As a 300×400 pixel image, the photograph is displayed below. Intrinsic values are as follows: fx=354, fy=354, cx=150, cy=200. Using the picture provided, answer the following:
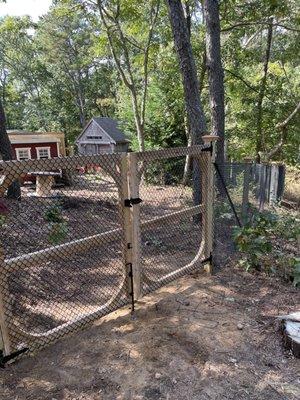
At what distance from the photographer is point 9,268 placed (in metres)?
2.70

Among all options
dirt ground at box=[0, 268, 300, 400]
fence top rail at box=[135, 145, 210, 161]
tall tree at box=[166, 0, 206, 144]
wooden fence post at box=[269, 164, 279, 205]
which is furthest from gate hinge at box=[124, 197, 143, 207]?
wooden fence post at box=[269, 164, 279, 205]

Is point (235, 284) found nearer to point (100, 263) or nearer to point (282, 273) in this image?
point (282, 273)

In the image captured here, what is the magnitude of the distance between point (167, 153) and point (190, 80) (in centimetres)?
A: 283

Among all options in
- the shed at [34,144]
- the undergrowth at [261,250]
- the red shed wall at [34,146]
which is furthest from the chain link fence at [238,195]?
the red shed wall at [34,146]

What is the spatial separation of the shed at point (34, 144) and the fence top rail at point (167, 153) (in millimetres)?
14055

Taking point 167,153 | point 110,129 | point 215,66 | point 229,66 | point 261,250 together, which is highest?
point 229,66

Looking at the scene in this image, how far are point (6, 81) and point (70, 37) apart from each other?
1225 centimetres

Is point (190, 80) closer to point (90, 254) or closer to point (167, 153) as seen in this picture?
point (167, 153)

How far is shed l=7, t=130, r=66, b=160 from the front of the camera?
Result: 17.4 metres

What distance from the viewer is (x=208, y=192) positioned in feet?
14.8

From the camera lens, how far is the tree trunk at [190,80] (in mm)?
5766

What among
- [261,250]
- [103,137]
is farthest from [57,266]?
[103,137]

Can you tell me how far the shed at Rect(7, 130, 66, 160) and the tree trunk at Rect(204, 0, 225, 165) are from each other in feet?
38.1

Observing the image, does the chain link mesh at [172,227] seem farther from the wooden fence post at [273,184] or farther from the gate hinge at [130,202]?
the wooden fence post at [273,184]
